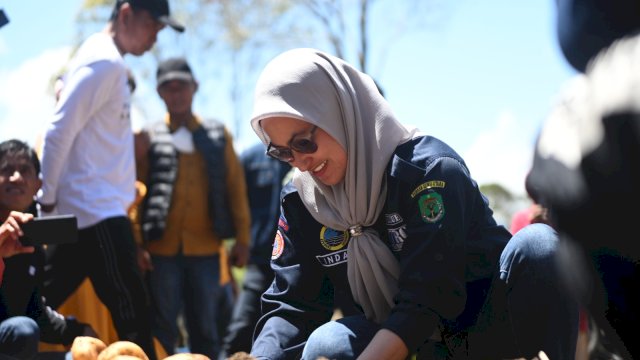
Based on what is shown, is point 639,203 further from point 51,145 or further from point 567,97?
point 51,145

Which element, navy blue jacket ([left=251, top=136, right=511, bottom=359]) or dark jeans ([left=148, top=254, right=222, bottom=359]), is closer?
navy blue jacket ([left=251, top=136, right=511, bottom=359])

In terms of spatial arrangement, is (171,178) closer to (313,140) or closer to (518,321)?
(313,140)

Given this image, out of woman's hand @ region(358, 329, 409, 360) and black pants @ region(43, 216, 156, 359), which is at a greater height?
woman's hand @ region(358, 329, 409, 360)

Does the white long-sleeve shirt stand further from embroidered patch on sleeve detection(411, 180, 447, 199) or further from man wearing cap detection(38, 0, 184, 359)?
embroidered patch on sleeve detection(411, 180, 447, 199)

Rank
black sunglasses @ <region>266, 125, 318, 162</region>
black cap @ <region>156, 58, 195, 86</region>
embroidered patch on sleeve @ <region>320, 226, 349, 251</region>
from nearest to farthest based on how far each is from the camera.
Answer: black sunglasses @ <region>266, 125, 318, 162</region>, embroidered patch on sleeve @ <region>320, 226, 349, 251</region>, black cap @ <region>156, 58, 195, 86</region>

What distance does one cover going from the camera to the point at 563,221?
A: 57.8 inches

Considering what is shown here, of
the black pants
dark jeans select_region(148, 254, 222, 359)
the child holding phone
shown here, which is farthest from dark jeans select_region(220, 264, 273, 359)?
the child holding phone

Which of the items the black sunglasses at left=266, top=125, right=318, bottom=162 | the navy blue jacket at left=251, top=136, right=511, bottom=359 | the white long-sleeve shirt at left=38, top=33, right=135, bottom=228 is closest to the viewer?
the navy blue jacket at left=251, top=136, right=511, bottom=359

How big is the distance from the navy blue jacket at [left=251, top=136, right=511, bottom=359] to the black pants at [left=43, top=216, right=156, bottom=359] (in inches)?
44.7

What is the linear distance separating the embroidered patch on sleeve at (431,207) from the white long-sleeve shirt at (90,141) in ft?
5.87

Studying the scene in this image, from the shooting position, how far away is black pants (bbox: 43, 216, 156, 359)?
3.80 metres

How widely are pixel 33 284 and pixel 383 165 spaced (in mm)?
1774

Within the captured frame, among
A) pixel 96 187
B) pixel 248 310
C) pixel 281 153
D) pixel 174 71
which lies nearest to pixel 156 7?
pixel 96 187

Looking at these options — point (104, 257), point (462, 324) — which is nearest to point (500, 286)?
point (462, 324)
